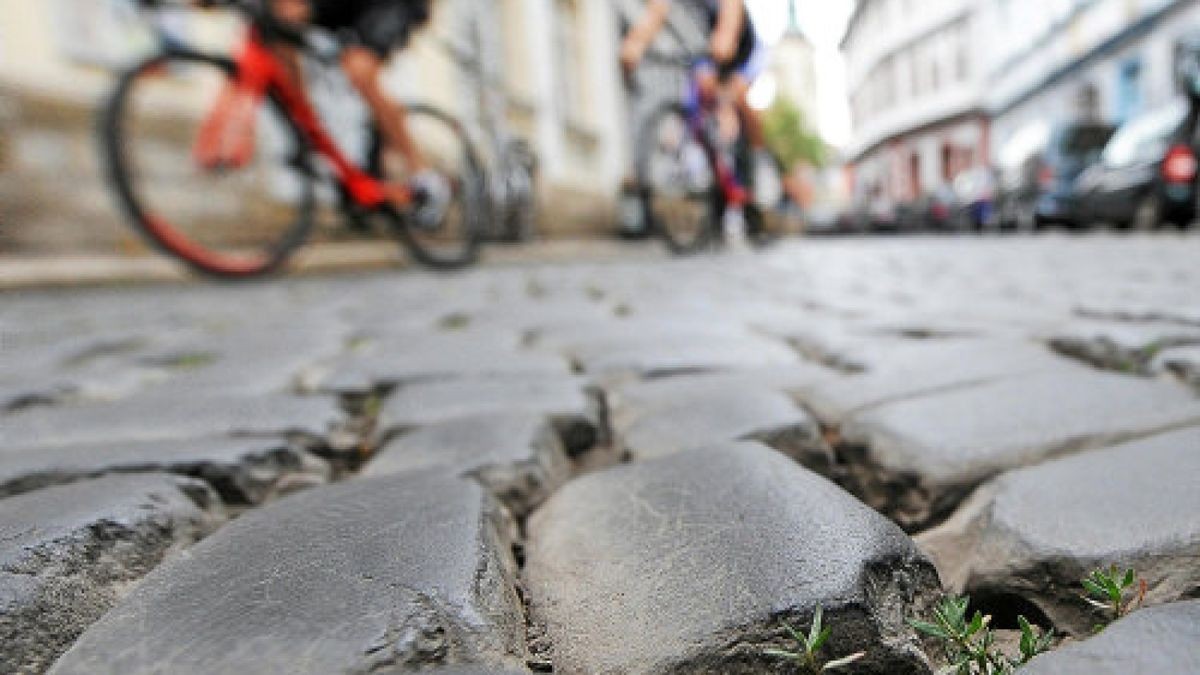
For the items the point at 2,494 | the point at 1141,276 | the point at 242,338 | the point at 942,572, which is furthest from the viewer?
the point at 1141,276

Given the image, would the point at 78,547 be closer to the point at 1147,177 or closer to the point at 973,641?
the point at 973,641

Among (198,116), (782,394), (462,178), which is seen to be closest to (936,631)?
(782,394)

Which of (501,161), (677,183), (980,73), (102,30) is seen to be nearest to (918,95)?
(980,73)

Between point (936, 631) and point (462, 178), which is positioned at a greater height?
point (462, 178)

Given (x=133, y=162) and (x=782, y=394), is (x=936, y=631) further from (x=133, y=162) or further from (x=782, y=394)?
(x=133, y=162)

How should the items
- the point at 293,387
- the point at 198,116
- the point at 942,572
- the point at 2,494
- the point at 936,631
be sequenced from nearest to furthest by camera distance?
the point at 936,631 → the point at 942,572 → the point at 2,494 → the point at 293,387 → the point at 198,116

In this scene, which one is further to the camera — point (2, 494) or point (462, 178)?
point (462, 178)

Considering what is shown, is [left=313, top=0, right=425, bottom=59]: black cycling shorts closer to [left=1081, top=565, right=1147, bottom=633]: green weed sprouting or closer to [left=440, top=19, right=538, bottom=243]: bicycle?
[left=440, top=19, right=538, bottom=243]: bicycle

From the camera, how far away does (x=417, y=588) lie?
2.17 feet

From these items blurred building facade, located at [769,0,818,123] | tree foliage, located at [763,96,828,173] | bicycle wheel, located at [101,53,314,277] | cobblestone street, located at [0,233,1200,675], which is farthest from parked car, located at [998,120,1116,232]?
blurred building facade, located at [769,0,818,123]

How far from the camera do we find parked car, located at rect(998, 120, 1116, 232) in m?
11.6

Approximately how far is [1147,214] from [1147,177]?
407 millimetres

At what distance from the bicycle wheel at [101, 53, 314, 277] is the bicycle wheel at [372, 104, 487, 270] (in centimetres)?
69

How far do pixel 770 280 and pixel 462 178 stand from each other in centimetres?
265
